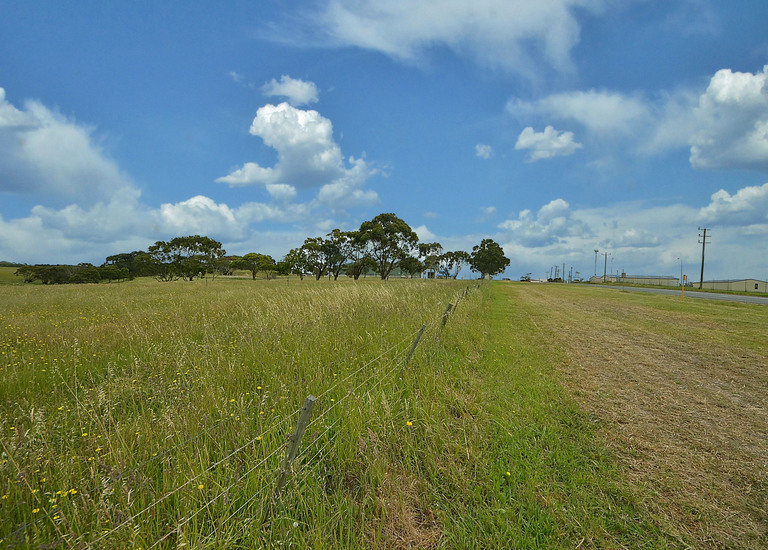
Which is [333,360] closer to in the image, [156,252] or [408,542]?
[408,542]

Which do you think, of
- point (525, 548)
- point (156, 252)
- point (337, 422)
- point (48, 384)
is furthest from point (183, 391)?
point (156, 252)

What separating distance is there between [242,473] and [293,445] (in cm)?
75

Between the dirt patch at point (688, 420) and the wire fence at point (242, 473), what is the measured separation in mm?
3000

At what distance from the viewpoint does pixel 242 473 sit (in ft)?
8.54

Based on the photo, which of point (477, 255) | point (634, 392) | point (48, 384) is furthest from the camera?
point (477, 255)

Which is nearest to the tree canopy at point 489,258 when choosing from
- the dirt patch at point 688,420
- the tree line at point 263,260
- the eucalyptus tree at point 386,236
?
the tree line at point 263,260

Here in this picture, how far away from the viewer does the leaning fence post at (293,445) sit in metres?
2.18

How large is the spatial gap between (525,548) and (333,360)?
3208 mm

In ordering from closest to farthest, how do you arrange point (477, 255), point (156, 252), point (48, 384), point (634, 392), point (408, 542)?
1. point (408, 542)
2. point (48, 384)
3. point (634, 392)
4. point (156, 252)
5. point (477, 255)

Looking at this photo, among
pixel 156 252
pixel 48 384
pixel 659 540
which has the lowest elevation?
pixel 659 540

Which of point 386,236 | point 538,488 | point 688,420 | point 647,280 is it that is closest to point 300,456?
point 538,488

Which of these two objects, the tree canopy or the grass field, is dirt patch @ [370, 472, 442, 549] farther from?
the tree canopy

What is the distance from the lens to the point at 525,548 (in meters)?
2.55

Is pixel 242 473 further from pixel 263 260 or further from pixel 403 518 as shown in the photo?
pixel 263 260
